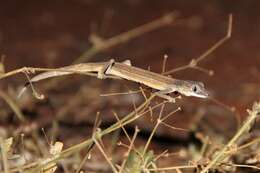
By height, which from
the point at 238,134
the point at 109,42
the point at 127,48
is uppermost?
the point at 127,48

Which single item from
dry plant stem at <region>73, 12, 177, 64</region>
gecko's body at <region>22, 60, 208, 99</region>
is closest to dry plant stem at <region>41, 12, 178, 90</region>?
dry plant stem at <region>73, 12, 177, 64</region>

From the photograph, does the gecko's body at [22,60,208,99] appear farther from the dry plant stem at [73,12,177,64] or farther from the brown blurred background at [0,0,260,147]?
the brown blurred background at [0,0,260,147]

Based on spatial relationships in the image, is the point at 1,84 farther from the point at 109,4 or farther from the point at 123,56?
the point at 109,4

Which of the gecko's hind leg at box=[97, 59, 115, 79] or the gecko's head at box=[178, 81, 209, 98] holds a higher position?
the gecko's hind leg at box=[97, 59, 115, 79]

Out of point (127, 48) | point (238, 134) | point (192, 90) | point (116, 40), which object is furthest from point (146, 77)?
point (127, 48)

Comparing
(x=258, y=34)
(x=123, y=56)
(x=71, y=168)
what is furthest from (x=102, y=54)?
(x=71, y=168)

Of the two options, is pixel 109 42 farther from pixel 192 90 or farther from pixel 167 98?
pixel 167 98

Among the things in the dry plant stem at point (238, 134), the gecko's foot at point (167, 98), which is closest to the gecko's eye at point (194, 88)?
the gecko's foot at point (167, 98)

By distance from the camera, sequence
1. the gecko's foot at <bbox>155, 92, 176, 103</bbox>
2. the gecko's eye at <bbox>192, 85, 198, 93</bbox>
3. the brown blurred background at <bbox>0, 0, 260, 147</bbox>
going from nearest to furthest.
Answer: the gecko's foot at <bbox>155, 92, 176, 103</bbox>
the gecko's eye at <bbox>192, 85, 198, 93</bbox>
the brown blurred background at <bbox>0, 0, 260, 147</bbox>
